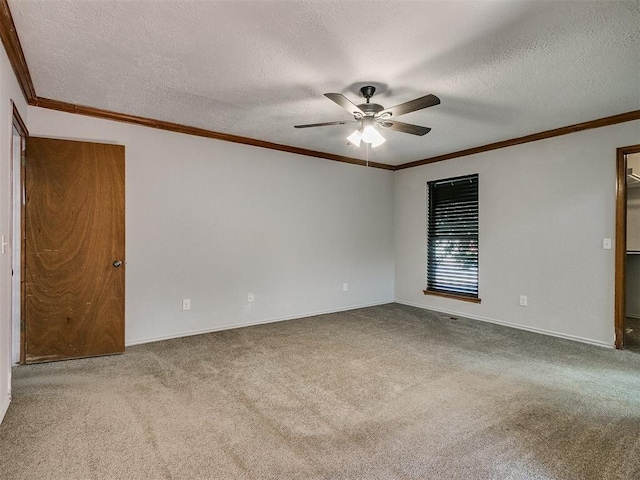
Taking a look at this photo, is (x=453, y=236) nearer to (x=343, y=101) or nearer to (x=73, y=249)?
(x=343, y=101)

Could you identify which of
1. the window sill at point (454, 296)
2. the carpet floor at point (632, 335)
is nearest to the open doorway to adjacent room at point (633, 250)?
the carpet floor at point (632, 335)

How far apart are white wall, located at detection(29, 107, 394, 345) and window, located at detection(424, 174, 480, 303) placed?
860 mm

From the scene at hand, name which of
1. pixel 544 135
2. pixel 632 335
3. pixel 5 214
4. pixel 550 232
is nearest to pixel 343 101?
pixel 5 214

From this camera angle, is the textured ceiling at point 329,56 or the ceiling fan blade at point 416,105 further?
the ceiling fan blade at point 416,105

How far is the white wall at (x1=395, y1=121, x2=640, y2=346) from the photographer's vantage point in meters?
3.62

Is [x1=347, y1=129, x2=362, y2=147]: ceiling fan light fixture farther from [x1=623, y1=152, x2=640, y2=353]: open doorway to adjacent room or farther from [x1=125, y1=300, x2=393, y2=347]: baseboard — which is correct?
[x1=623, y1=152, x2=640, y2=353]: open doorway to adjacent room

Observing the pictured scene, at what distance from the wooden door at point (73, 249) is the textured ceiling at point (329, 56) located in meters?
0.58

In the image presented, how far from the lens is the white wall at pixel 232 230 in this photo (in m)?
3.62

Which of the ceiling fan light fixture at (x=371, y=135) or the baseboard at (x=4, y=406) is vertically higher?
the ceiling fan light fixture at (x=371, y=135)

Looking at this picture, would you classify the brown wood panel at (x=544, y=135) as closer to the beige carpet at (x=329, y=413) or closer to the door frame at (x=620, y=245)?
the door frame at (x=620, y=245)

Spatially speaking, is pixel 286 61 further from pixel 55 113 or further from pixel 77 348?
pixel 77 348

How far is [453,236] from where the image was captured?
509 cm

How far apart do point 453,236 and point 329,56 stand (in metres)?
3.54

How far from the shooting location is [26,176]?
117 inches
